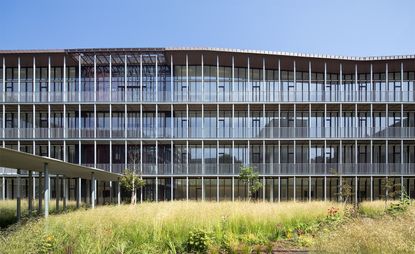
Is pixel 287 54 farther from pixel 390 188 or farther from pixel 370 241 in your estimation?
pixel 370 241

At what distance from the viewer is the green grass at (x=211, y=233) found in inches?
392

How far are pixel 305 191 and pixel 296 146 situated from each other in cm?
398

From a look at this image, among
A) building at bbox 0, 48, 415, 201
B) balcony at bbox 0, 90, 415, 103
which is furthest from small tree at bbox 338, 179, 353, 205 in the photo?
balcony at bbox 0, 90, 415, 103

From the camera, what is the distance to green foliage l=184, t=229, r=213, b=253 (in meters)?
12.2

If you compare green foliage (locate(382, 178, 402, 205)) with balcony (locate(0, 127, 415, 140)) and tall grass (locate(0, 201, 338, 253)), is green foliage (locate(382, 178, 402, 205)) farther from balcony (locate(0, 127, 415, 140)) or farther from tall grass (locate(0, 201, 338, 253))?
tall grass (locate(0, 201, 338, 253))

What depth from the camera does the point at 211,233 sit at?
1298 centimetres

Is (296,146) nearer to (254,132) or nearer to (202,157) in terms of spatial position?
(254,132)

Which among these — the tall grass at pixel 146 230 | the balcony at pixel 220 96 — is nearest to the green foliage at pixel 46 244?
the tall grass at pixel 146 230

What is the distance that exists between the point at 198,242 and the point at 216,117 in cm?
3354

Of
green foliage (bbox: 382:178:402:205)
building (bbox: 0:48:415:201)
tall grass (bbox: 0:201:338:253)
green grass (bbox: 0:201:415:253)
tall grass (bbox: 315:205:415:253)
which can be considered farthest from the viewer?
building (bbox: 0:48:415:201)

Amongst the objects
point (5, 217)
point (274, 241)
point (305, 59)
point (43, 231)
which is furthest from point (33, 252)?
point (305, 59)

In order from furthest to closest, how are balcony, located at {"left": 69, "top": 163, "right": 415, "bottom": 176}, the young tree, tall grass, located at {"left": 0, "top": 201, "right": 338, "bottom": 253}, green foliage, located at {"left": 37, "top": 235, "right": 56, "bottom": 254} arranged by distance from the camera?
1. balcony, located at {"left": 69, "top": 163, "right": 415, "bottom": 176}
2. the young tree
3. tall grass, located at {"left": 0, "top": 201, "right": 338, "bottom": 253}
4. green foliage, located at {"left": 37, "top": 235, "right": 56, "bottom": 254}

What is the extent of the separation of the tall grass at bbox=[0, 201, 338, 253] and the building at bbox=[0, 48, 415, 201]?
83.6ft

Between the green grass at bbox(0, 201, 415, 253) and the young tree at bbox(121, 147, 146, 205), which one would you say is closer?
the green grass at bbox(0, 201, 415, 253)
